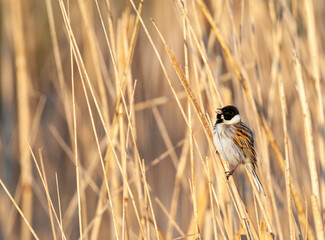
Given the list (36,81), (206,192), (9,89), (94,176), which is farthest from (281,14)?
(36,81)


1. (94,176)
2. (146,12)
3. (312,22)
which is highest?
(146,12)

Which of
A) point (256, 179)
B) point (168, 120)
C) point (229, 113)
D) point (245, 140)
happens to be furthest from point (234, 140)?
point (168, 120)

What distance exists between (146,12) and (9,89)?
7.58ft

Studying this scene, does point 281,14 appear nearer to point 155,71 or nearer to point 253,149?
point 253,149

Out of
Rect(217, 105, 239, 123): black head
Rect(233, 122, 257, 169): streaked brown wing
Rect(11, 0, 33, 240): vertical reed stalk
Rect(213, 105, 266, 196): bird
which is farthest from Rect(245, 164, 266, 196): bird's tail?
Rect(11, 0, 33, 240): vertical reed stalk

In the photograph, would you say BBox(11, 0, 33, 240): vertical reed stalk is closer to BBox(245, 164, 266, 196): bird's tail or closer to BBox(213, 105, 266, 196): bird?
BBox(213, 105, 266, 196): bird

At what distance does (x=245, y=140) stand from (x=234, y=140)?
8 centimetres

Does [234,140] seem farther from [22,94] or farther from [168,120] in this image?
[168,120]

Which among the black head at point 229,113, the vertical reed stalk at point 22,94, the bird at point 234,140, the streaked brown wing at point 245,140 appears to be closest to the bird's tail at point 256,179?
the bird at point 234,140

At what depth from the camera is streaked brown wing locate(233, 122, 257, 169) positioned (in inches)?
125

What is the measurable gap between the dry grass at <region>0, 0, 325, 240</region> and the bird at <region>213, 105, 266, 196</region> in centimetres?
12

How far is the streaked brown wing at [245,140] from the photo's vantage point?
317 cm

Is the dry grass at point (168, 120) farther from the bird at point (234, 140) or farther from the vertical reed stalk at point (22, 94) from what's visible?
the bird at point (234, 140)

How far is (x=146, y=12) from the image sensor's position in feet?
19.4
